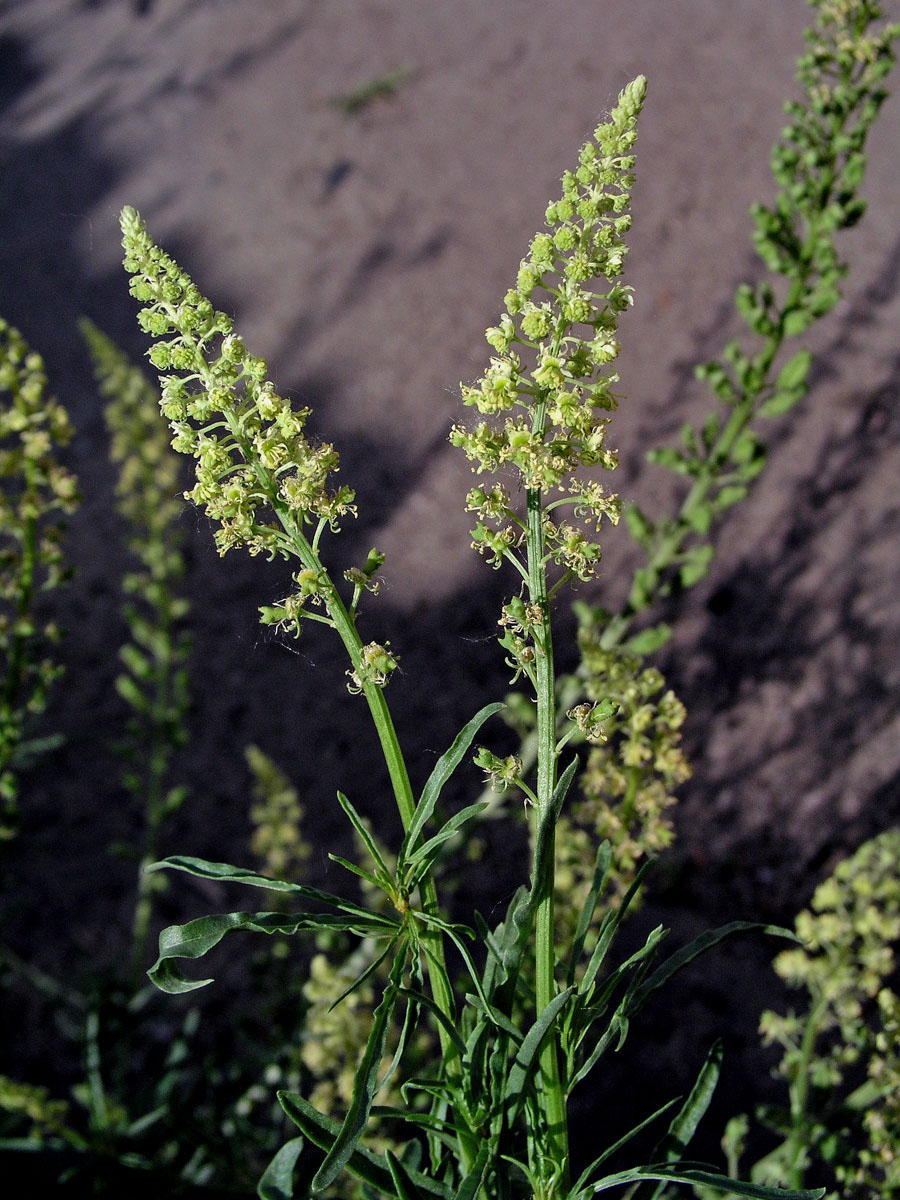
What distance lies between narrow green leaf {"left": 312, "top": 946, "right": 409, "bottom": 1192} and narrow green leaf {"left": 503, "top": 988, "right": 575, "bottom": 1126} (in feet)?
0.51

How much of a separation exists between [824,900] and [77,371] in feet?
18.8

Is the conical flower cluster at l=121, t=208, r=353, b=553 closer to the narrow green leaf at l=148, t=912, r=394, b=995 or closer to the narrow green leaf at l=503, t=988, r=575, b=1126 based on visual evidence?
the narrow green leaf at l=148, t=912, r=394, b=995

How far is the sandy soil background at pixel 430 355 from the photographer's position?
Result: 14.0ft

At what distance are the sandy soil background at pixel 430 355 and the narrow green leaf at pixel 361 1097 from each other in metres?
2.08

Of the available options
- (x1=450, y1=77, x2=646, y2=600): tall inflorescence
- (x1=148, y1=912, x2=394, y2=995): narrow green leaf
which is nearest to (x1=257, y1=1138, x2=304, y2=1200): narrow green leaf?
(x1=148, y1=912, x2=394, y2=995): narrow green leaf

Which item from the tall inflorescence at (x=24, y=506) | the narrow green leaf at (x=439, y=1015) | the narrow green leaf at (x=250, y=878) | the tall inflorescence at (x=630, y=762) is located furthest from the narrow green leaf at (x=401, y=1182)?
the tall inflorescence at (x=24, y=506)

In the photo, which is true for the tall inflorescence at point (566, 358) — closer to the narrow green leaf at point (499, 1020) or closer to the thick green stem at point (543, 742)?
the thick green stem at point (543, 742)

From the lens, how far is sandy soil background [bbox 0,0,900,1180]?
14.0ft

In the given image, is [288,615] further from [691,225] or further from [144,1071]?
[691,225]

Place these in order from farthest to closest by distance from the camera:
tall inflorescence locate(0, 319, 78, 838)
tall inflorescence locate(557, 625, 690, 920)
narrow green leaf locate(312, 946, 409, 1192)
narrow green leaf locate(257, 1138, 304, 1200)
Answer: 1. tall inflorescence locate(0, 319, 78, 838)
2. tall inflorescence locate(557, 625, 690, 920)
3. narrow green leaf locate(257, 1138, 304, 1200)
4. narrow green leaf locate(312, 946, 409, 1192)

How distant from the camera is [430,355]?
5.95 metres

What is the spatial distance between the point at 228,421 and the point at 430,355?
492 cm

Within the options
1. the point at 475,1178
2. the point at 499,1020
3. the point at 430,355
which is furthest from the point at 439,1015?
the point at 430,355

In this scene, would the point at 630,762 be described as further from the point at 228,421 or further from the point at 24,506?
the point at 24,506
